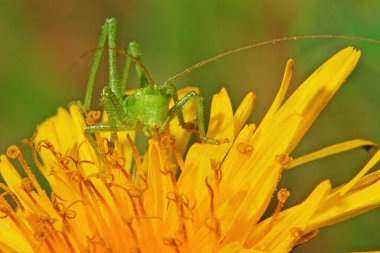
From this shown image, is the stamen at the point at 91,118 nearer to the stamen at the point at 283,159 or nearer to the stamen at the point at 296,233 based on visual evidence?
the stamen at the point at 283,159

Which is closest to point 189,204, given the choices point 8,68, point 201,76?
point 201,76

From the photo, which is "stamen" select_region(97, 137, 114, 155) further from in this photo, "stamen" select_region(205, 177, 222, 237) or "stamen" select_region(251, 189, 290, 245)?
"stamen" select_region(251, 189, 290, 245)

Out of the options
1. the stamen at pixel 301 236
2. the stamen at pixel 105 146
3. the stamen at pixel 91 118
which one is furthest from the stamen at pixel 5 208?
the stamen at pixel 301 236

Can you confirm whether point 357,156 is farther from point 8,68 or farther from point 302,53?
point 8,68

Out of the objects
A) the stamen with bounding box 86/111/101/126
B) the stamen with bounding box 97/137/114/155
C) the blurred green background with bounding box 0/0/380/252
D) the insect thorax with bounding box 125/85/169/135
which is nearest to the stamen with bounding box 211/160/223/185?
the insect thorax with bounding box 125/85/169/135

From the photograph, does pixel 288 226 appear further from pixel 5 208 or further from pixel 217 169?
pixel 5 208
